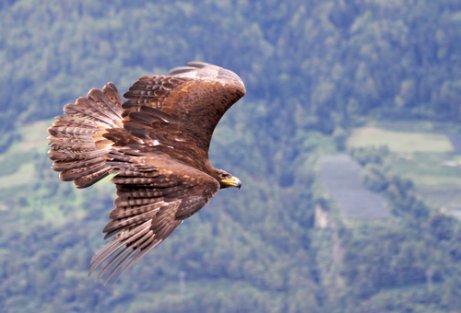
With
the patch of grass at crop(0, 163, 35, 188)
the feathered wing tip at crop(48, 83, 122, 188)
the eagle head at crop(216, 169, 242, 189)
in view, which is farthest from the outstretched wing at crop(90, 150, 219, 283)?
the patch of grass at crop(0, 163, 35, 188)

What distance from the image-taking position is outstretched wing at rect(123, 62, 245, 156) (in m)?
20.2

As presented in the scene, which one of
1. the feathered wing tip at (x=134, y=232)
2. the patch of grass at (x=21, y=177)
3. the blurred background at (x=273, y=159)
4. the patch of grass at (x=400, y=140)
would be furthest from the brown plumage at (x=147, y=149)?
the patch of grass at (x=400, y=140)

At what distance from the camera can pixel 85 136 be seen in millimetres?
20797

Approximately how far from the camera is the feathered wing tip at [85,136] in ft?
66.1

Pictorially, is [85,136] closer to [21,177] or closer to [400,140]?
[21,177]

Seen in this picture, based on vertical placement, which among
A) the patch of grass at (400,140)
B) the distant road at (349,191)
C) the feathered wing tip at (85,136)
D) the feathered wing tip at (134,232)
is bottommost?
the feathered wing tip at (134,232)

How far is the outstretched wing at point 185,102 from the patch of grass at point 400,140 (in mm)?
81796

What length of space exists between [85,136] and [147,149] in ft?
5.04

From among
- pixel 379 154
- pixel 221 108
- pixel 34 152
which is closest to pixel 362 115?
pixel 379 154

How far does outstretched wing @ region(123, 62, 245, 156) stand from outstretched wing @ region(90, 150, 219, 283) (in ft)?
3.79

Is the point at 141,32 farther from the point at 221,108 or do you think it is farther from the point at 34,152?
the point at 221,108

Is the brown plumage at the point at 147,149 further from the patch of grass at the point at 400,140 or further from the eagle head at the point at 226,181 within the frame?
the patch of grass at the point at 400,140

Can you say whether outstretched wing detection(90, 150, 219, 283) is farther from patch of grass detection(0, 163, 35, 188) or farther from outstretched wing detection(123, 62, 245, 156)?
patch of grass detection(0, 163, 35, 188)

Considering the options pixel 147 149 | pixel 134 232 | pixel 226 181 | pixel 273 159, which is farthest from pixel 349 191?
pixel 134 232
